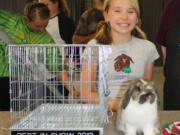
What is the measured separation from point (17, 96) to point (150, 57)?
35.5 inches

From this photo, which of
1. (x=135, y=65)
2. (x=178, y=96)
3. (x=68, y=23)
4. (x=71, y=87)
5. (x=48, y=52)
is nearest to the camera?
(x=48, y=52)

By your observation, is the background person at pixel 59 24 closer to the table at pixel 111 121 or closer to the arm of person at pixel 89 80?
the table at pixel 111 121

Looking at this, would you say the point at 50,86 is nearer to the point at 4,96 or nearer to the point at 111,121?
the point at 111,121

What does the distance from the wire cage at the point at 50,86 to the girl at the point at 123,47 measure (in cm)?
38

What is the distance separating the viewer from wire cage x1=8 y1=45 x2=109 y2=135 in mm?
1213

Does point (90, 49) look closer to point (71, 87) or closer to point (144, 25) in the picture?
point (71, 87)

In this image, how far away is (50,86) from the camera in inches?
55.2

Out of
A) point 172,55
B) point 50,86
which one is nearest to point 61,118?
point 50,86

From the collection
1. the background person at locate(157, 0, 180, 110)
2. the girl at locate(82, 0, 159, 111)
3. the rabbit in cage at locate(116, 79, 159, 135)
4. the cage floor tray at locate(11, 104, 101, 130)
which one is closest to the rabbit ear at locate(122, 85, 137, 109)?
the rabbit in cage at locate(116, 79, 159, 135)

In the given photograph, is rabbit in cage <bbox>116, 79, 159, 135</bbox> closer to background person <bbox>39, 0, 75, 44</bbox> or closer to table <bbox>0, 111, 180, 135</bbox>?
table <bbox>0, 111, 180, 135</bbox>

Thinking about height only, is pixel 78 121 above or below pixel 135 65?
below

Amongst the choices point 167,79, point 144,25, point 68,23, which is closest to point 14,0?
point 144,25

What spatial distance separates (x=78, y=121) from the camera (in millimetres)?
1281

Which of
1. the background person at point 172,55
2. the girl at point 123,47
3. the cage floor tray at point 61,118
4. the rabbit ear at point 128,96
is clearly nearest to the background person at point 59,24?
the background person at point 172,55
